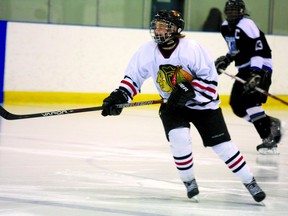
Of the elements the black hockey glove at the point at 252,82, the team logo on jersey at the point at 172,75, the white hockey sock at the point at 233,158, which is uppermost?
the team logo on jersey at the point at 172,75

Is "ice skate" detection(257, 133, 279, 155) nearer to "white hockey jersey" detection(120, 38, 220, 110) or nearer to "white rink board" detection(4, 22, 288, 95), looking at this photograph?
"white hockey jersey" detection(120, 38, 220, 110)

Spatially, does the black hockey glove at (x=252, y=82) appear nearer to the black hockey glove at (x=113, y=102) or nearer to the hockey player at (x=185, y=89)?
the hockey player at (x=185, y=89)

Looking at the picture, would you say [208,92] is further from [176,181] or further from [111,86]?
[111,86]

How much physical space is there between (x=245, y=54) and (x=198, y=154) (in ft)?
2.87

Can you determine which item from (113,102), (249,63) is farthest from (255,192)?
(249,63)

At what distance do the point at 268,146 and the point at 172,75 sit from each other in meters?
2.26

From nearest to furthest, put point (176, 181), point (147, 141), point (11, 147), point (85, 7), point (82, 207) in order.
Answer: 1. point (82, 207)
2. point (176, 181)
3. point (11, 147)
4. point (147, 141)
5. point (85, 7)

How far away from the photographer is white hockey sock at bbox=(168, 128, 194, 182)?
3.94 m

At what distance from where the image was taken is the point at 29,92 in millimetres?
9242

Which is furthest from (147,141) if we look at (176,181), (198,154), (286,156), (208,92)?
(208,92)

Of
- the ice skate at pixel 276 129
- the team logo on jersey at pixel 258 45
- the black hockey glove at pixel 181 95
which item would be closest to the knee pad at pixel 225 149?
the black hockey glove at pixel 181 95

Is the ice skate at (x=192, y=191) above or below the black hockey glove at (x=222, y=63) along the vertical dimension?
below

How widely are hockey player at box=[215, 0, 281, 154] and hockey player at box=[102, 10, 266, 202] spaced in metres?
1.86

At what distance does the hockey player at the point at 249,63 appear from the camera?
5.87 meters
